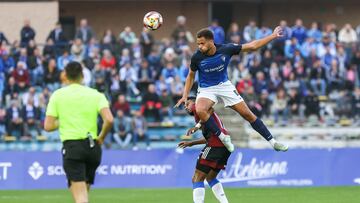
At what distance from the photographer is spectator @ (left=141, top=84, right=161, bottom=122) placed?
28812 mm

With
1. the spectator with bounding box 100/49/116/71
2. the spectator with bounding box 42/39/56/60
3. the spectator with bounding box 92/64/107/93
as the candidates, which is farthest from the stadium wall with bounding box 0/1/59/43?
the spectator with bounding box 92/64/107/93

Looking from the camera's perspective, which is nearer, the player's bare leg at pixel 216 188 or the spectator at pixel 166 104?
the player's bare leg at pixel 216 188

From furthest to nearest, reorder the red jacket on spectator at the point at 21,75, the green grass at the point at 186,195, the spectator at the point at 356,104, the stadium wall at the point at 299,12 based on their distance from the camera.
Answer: the stadium wall at the point at 299,12
the spectator at the point at 356,104
the red jacket on spectator at the point at 21,75
the green grass at the point at 186,195

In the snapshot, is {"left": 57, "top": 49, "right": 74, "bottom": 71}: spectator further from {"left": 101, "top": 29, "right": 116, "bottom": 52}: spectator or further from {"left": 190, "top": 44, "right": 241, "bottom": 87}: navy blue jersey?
{"left": 190, "top": 44, "right": 241, "bottom": 87}: navy blue jersey

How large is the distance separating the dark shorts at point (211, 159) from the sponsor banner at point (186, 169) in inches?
371

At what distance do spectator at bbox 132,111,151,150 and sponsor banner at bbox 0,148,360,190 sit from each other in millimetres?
3206

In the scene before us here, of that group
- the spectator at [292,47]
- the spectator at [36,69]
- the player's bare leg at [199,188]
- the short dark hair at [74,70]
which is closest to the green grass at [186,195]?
the player's bare leg at [199,188]

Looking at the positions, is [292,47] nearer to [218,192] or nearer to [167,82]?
[167,82]

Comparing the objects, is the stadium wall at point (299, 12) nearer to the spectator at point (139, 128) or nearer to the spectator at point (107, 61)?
the spectator at point (107, 61)

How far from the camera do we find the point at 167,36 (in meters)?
36.1

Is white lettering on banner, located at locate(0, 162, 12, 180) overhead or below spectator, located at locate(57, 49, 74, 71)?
below

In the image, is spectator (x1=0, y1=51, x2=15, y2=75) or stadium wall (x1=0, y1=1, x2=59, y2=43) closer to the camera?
spectator (x1=0, y1=51, x2=15, y2=75)

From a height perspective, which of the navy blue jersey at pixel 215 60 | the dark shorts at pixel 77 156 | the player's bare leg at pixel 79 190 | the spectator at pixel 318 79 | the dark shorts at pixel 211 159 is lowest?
the spectator at pixel 318 79

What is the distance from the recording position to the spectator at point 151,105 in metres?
28.8
